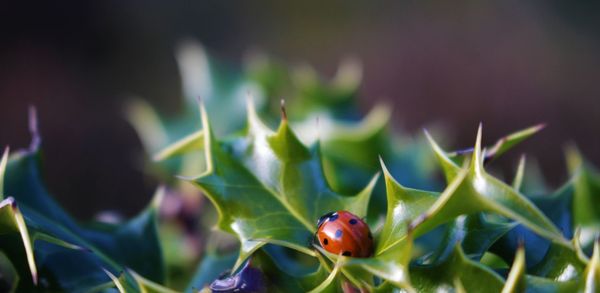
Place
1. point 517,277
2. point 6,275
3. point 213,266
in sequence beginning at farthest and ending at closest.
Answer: point 213,266 < point 6,275 < point 517,277

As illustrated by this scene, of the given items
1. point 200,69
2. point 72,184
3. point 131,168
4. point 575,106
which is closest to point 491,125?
point 575,106

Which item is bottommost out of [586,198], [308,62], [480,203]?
[308,62]

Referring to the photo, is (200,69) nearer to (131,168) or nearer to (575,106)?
(131,168)

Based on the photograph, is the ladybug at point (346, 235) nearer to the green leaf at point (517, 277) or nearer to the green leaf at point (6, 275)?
the green leaf at point (517, 277)

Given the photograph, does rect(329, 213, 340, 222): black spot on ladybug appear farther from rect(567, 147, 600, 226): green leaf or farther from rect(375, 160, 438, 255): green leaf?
rect(567, 147, 600, 226): green leaf

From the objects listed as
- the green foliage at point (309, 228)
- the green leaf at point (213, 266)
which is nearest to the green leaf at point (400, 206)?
the green foliage at point (309, 228)

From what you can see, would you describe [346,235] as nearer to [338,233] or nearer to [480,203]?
[338,233]

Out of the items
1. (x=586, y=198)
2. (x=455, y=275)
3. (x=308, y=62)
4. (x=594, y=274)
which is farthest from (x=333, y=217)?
(x=308, y=62)
